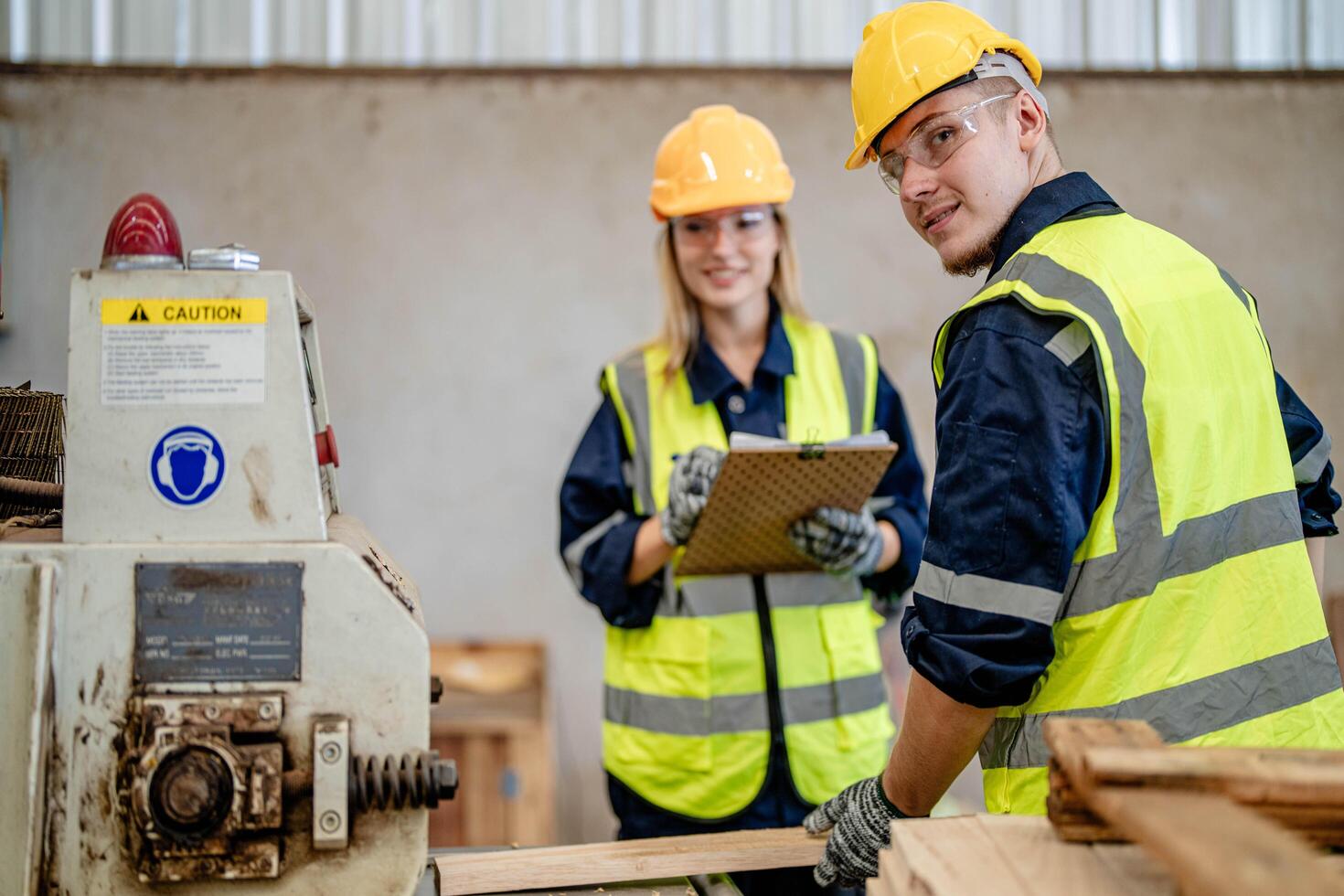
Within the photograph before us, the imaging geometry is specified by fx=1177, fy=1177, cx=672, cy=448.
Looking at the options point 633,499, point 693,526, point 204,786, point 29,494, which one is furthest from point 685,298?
point 204,786

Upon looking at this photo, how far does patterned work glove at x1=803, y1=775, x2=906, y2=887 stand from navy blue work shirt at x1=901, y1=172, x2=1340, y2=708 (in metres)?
0.24

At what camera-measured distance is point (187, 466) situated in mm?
1113

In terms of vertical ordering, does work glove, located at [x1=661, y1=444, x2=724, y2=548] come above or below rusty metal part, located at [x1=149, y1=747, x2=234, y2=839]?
above

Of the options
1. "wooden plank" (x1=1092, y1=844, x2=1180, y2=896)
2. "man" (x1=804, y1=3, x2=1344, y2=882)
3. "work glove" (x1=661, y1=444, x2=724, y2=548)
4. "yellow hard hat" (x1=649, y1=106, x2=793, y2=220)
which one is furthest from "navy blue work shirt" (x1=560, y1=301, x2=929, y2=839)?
"wooden plank" (x1=1092, y1=844, x2=1180, y2=896)

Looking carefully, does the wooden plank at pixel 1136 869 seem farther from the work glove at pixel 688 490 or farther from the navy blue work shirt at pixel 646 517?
the navy blue work shirt at pixel 646 517

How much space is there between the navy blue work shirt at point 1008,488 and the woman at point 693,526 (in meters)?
0.84

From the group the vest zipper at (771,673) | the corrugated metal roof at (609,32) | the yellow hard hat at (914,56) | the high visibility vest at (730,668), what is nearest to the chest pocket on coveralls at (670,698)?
the high visibility vest at (730,668)

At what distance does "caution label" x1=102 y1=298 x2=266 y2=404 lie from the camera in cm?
111

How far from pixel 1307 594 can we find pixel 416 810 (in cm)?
91

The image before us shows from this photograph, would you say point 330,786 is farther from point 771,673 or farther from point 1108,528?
point 771,673

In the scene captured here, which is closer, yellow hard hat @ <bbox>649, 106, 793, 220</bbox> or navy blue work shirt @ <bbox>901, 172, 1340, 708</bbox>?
navy blue work shirt @ <bbox>901, 172, 1340, 708</bbox>

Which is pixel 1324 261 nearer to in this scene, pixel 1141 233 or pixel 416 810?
pixel 1141 233

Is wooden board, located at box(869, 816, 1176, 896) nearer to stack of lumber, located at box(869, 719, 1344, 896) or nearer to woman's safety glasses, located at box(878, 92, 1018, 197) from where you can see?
stack of lumber, located at box(869, 719, 1344, 896)

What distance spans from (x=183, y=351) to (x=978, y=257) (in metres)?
0.87
